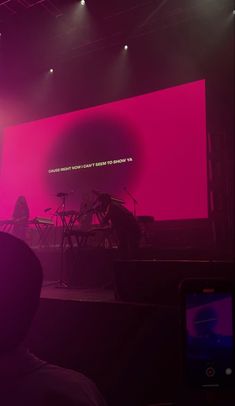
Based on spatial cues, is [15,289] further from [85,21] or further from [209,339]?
[85,21]

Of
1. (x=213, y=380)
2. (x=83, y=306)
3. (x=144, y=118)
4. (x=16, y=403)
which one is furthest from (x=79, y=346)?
(x=144, y=118)

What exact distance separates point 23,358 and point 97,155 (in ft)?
21.7

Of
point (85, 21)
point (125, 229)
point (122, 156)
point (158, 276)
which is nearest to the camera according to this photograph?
point (158, 276)

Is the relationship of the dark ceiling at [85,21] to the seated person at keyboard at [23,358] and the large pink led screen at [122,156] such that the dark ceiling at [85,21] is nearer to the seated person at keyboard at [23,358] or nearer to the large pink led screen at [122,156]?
the large pink led screen at [122,156]

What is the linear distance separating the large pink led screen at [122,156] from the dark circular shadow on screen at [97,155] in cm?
2

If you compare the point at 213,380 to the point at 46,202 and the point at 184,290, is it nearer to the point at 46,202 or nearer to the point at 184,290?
the point at 184,290

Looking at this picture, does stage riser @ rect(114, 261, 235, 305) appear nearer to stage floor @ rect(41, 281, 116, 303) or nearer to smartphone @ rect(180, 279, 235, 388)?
stage floor @ rect(41, 281, 116, 303)

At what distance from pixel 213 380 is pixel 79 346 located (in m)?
1.00

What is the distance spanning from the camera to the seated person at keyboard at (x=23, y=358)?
705mm

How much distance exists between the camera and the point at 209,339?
1067mm

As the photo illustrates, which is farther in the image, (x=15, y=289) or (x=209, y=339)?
(x=209, y=339)

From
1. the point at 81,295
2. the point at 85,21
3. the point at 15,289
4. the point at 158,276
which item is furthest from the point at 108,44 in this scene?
the point at 15,289

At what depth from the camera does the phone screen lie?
1.04 metres

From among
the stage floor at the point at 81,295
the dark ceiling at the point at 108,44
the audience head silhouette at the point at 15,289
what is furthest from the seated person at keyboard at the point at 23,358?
the dark ceiling at the point at 108,44
